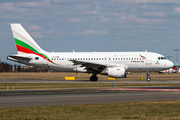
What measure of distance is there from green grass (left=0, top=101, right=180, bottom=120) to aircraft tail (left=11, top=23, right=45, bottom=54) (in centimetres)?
3224

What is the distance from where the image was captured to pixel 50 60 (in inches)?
1815

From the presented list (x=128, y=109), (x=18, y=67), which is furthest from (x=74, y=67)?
(x=18, y=67)

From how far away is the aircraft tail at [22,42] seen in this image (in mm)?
46469

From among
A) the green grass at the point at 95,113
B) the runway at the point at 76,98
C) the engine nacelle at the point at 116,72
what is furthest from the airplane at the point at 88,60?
the green grass at the point at 95,113

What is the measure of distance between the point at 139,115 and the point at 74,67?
32123mm

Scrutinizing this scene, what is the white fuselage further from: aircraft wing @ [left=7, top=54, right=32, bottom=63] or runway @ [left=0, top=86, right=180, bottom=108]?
runway @ [left=0, top=86, right=180, bottom=108]

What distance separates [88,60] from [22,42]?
40.4 feet

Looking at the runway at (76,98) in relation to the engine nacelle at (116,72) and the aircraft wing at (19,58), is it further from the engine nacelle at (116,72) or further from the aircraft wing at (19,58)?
the aircraft wing at (19,58)

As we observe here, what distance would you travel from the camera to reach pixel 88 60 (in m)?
44.9

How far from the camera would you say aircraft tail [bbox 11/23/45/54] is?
46.5 metres

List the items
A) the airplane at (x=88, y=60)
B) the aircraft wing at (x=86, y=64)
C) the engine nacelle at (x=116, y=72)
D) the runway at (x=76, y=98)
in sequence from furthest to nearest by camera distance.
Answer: the airplane at (x=88, y=60), the aircraft wing at (x=86, y=64), the engine nacelle at (x=116, y=72), the runway at (x=76, y=98)

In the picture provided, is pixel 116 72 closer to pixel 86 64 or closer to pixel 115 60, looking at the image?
pixel 115 60

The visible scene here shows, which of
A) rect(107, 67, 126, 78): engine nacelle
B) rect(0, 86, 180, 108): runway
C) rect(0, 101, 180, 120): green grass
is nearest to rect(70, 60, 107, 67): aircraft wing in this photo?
rect(107, 67, 126, 78): engine nacelle

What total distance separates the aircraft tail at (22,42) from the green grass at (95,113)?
32244 mm
